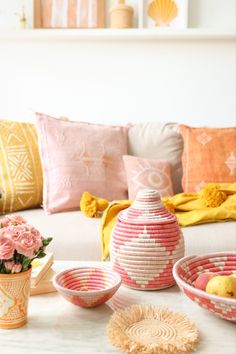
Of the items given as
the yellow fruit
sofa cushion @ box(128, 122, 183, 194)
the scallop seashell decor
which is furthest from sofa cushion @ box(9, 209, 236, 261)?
the scallop seashell decor

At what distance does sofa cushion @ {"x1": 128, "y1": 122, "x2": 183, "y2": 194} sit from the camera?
7.85ft

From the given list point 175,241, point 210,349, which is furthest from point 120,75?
point 210,349

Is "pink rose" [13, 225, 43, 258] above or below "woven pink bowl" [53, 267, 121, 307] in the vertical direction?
above

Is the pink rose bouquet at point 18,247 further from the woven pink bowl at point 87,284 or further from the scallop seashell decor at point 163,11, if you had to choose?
Result: the scallop seashell decor at point 163,11

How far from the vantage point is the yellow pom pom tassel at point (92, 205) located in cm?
199

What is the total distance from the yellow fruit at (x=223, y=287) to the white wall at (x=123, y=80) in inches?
76.1

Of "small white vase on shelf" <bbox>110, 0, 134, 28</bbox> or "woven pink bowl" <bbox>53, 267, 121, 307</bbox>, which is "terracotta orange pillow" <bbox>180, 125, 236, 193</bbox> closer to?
"small white vase on shelf" <bbox>110, 0, 134, 28</bbox>

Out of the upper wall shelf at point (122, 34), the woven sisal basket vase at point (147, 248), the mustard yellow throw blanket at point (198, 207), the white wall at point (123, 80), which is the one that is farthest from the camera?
the white wall at point (123, 80)

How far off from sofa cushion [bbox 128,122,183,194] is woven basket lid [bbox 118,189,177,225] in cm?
123

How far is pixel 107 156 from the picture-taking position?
2270 millimetres

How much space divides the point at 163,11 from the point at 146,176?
1.08 m

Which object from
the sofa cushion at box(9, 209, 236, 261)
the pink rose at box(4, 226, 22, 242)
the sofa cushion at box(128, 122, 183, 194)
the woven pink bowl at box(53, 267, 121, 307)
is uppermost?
the sofa cushion at box(128, 122, 183, 194)

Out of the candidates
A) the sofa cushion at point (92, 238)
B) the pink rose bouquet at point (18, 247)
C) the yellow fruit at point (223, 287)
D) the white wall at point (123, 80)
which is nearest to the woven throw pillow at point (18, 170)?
the sofa cushion at point (92, 238)

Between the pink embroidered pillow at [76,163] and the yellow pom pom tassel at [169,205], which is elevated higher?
the pink embroidered pillow at [76,163]
